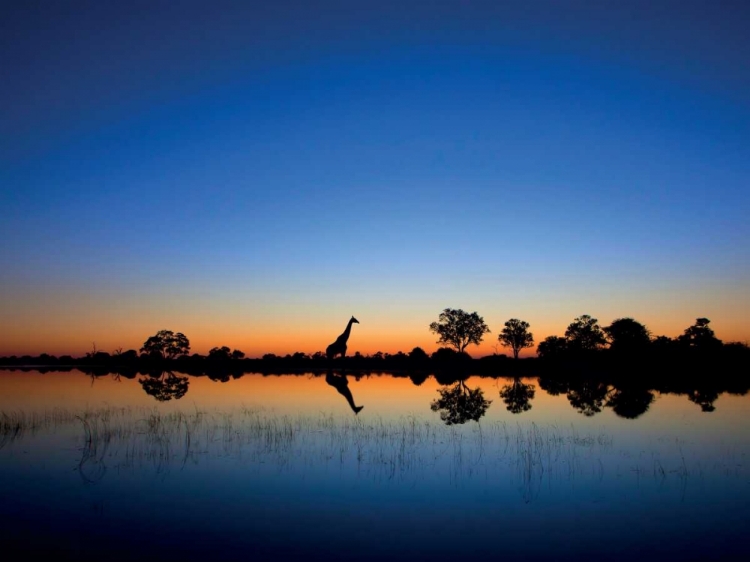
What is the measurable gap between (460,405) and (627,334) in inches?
2779

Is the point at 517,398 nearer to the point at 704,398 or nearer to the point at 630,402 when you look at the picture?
the point at 630,402

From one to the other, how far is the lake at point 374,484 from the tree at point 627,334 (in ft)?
198

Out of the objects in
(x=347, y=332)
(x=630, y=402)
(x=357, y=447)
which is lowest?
(x=357, y=447)

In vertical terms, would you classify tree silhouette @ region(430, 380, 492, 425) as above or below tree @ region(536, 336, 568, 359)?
below

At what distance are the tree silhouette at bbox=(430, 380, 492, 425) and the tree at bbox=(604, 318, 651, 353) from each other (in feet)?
173

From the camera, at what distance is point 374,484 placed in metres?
13.0

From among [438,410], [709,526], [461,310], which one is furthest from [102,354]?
[709,526]

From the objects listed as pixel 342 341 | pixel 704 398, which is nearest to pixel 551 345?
pixel 342 341

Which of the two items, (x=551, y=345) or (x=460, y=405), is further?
(x=551, y=345)

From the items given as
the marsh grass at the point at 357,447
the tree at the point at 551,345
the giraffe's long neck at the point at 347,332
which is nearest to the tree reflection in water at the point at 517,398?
the marsh grass at the point at 357,447

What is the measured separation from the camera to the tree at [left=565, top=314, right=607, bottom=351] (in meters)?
98.4

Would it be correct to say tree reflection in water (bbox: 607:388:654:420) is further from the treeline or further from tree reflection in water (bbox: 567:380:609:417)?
the treeline

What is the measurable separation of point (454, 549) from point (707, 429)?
16.6 m

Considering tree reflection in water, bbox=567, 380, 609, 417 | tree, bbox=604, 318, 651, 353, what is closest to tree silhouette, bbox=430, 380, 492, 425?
tree reflection in water, bbox=567, 380, 609, 417
